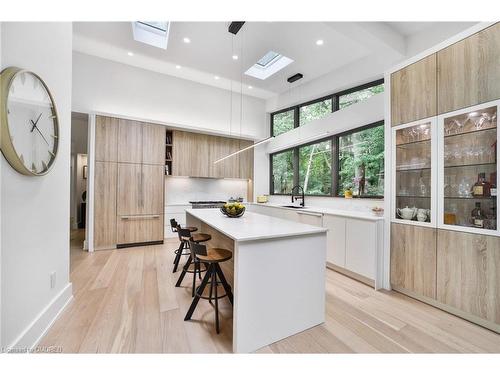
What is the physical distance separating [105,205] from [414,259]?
16.0ft

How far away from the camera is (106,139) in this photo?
13.3 feet

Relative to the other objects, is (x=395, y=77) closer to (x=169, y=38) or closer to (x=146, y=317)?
(x=169, y=38)

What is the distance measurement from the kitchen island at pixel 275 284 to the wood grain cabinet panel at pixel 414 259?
1.25 metres

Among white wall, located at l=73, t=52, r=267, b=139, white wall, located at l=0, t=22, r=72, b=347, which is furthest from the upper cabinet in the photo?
white wall, located at l=0, t=22, r=72, b=347

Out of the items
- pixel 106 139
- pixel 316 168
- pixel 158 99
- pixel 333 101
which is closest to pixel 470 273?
pixel 316 168

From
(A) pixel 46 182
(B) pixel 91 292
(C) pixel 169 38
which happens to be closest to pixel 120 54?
(C) pixel 169 38

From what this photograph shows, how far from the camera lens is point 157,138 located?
4.48 metres

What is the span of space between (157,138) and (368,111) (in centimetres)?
400

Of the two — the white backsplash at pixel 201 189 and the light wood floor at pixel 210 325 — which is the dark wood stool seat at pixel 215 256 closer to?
the light wood floor at pixel 210 325

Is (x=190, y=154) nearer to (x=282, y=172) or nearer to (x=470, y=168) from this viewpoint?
(x=282, y=172)

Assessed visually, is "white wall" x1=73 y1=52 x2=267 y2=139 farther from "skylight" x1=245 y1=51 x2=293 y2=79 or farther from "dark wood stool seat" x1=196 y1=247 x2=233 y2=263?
"dark wood stool seat" x1=196 y1=247 x2=233 y2=263

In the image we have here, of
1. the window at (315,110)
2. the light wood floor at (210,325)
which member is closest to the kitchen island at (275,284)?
the light wood floor at (210,325)

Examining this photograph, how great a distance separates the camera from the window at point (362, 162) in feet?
11.4

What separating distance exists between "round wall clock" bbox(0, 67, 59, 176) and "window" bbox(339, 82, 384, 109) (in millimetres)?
4348
